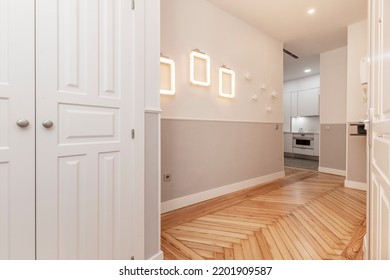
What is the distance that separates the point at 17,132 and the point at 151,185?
84cm

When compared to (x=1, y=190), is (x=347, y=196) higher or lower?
lower

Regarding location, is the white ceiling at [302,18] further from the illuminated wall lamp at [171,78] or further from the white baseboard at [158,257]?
the white baseboard at [158,257]

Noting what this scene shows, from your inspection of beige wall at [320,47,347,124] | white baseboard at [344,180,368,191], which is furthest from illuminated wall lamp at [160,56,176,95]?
beige wall at [320,47,347,124]

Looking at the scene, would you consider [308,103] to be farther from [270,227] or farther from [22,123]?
[22,123]

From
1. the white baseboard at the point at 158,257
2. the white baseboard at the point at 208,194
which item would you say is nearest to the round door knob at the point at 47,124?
the white baseboard at the point at 158,257

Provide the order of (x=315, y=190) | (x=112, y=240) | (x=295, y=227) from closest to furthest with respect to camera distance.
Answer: (x=112, y=240), (x=295, y=227), (x=315, y=190)

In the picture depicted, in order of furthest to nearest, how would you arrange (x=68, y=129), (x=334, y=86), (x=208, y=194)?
(x=334, y=86) → (x=208, y=194) → (x=68, y=129)

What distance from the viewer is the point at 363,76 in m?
1.72

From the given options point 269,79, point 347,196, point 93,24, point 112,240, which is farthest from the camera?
point 269,79

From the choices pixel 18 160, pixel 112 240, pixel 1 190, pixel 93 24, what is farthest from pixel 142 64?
pixel 112 240

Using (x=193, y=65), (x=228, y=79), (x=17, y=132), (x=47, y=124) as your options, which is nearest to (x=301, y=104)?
(x=228, y=79)

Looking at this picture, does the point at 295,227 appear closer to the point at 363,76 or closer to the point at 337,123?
the point at 363,76

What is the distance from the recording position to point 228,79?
3.46m

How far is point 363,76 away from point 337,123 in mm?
3571
